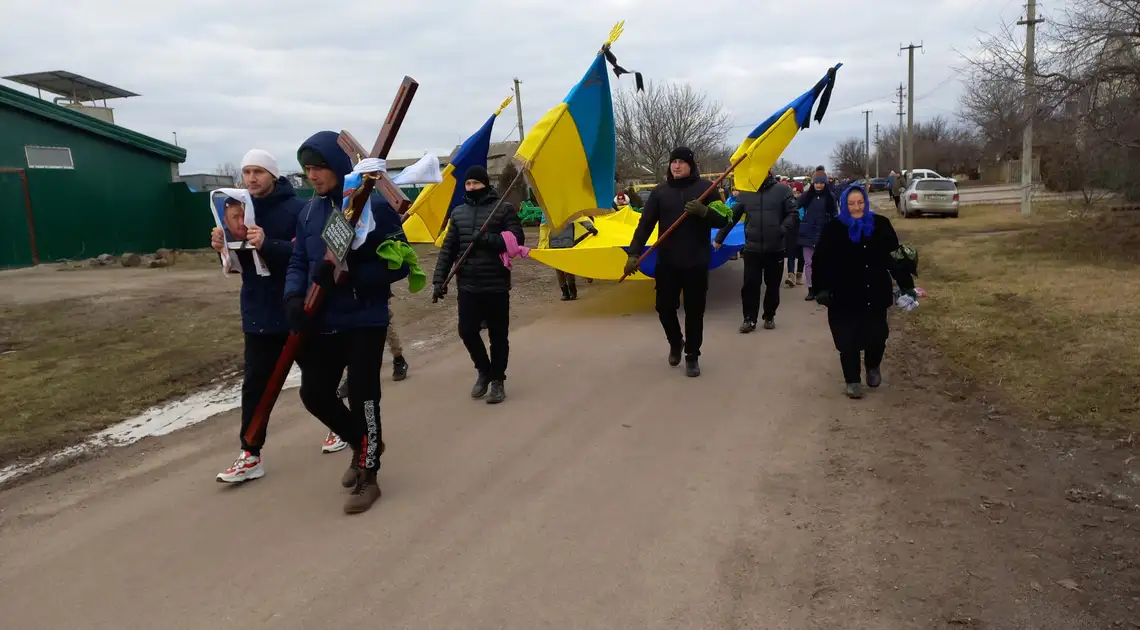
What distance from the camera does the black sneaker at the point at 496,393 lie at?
19.0 ft

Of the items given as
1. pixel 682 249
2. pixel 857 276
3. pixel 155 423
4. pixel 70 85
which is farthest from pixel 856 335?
pixel 70 85

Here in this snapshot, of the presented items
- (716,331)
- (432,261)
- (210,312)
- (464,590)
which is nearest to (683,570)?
(464,590)

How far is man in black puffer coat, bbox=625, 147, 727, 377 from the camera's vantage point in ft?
20.9

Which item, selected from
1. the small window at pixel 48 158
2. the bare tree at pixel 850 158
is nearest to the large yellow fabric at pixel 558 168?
the small window at pixel 48 158

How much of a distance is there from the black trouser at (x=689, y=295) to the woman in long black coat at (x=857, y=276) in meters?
0.99

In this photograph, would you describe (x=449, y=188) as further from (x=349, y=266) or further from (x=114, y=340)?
(x=349, y=266)

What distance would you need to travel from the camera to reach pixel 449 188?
28.2ft

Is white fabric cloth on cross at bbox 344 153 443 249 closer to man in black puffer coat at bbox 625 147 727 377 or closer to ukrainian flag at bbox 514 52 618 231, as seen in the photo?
man in black puffer coat at bbox 625 147 727 377

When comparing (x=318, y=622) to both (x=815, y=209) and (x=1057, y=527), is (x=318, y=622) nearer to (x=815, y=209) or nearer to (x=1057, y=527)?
(x=1057, y=527)

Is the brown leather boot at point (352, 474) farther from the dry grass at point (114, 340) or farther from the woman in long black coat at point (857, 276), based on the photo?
the woman in long black coat at point (857, 276)

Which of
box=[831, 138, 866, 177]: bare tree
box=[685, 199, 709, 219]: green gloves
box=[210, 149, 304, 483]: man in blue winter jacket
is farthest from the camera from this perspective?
box=[831, 138, 866, 177]: bare tree

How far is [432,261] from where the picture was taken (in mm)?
18406

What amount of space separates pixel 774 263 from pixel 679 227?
7.23 ft

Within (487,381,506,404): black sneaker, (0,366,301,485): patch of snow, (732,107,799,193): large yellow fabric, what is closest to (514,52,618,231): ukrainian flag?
(732,107,799,193): large yellow fabric
